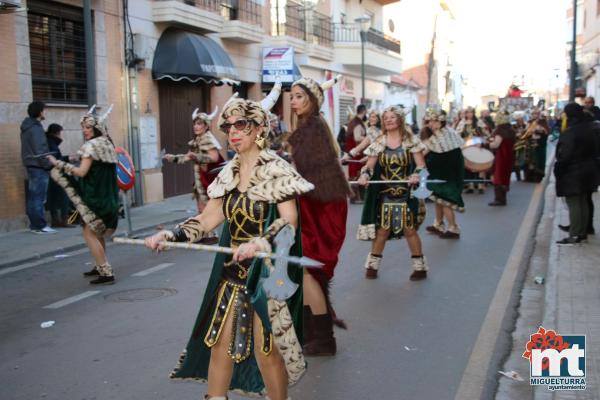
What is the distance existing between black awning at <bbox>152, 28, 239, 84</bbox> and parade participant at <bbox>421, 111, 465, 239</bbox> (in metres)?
6.68

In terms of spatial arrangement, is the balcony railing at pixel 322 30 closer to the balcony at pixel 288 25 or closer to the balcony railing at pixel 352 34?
the balcony at pixel 288 25

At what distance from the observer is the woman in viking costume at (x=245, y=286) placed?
3.50 meters


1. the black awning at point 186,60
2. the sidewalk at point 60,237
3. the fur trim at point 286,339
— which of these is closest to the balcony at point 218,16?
the black awning at point 186,60

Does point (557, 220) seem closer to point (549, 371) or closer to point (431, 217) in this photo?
point (431, 217)

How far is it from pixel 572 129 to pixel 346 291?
13.0ft

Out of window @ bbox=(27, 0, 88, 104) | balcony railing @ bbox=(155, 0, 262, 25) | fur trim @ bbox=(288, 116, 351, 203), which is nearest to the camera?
fur trim @ bbox=(288, 116, 351, 203)

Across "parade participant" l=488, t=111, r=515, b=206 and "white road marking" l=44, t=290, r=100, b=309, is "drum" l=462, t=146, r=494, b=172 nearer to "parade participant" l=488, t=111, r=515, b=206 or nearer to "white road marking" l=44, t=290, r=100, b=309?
"parade participant" l=488, t=111, r=515, b=206

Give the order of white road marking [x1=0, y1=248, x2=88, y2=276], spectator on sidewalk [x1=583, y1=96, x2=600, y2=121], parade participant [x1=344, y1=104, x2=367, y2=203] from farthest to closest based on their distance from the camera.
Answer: parade participant [x1=344, y1=104, x2=367, y2=203], spectator on sidewalk [x1=583, y1=96, x2=600, y2=121], white road marking [x1=0, y1=248, x2=88, y2=276]

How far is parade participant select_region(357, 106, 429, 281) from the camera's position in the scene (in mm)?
7148

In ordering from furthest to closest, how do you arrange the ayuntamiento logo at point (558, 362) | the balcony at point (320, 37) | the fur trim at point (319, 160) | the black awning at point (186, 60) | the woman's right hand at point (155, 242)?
the balcony at point (320, 37) → the black awning at point (186, 60) → the fur trim at point (319, 160) → the ayuntamiento logo at point (558, 362) → the woman's right hand at point (155, 242)

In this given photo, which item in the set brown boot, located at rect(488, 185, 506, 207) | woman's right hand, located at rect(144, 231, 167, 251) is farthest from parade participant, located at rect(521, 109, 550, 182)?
woman's right hand, located at rect(144, 231, 167, 251)

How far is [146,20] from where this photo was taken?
49.1 ft

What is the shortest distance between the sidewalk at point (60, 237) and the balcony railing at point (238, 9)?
5.93 meters

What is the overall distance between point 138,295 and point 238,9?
1393 centimetres
